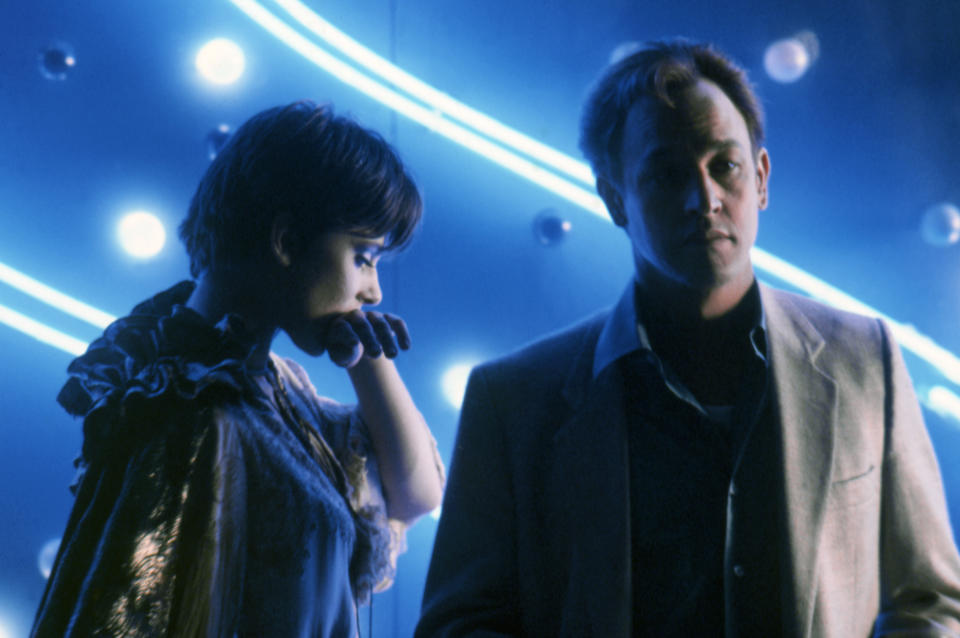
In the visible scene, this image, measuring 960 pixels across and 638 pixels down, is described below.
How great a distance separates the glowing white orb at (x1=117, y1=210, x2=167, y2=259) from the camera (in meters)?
1.78

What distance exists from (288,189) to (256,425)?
18.1 inches

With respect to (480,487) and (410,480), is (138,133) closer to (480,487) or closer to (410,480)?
(410,480)

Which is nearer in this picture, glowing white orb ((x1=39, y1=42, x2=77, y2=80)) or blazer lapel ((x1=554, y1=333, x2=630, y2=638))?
blazer lapel ((x1=554, y1=333, x2=630, y2=638))

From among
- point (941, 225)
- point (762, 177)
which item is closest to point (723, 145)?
point (762, 177)

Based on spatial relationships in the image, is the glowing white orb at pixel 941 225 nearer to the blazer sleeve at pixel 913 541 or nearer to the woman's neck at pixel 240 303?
the blazer sleeve at pixel 913 541

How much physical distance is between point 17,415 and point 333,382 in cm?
73

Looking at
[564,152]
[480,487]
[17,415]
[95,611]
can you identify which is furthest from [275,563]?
[564,152]

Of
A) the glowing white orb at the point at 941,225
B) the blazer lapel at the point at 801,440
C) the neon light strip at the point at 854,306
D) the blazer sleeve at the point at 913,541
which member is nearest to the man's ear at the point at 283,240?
the blazer lapel at the point at 801,440

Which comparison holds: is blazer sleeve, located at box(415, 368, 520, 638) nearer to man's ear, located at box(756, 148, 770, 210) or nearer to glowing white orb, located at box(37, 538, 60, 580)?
man's ear, located at box(756, 148, 770, 210)

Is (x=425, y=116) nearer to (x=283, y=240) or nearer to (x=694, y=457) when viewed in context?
(x=283, y=240)

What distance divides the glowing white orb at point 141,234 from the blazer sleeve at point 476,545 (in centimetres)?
95

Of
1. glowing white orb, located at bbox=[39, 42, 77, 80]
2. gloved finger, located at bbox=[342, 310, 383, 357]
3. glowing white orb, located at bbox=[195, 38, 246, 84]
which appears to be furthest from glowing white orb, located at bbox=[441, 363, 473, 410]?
glowing white orb, located at bbox=[39, 42, 77, 80]

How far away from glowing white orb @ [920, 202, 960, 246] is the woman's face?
160 centimetres

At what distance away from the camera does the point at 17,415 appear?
1653mm
